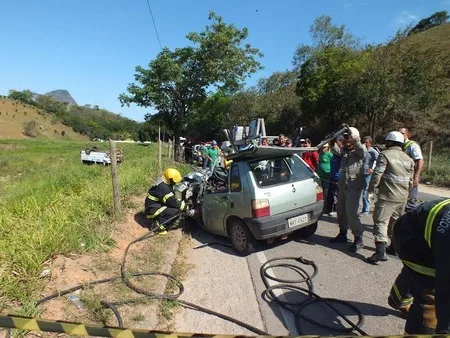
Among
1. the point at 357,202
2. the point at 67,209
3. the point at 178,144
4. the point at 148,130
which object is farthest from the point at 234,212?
the point at 148,130

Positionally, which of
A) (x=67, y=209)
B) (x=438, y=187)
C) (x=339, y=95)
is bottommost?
(x=438, y=187)

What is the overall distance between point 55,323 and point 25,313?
1996 millimetres

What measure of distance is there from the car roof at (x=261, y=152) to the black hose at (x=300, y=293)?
1631mm

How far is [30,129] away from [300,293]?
107652mm

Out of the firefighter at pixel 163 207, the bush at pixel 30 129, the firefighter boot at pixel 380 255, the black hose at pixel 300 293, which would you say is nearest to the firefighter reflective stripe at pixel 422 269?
the black hose at pixel 300 293

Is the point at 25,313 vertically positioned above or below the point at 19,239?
below

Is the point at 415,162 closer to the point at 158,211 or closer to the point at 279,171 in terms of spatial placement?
the point at 279,171

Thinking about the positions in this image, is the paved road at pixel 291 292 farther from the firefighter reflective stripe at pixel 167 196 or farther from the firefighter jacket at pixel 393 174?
the firefighter reflective stripe at pixel 167 196

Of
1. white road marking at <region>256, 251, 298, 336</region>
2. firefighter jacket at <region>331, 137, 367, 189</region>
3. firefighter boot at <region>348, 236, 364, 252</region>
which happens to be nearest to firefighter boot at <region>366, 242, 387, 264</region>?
firefighter boot at <region>348, 236, 364, 252</region>

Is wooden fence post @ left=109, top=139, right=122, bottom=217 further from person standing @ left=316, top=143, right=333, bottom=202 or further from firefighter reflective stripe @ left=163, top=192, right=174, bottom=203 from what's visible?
person standing @ left=316, top=143, right=333, bottom=202

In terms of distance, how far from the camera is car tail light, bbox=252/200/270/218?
5.20 m

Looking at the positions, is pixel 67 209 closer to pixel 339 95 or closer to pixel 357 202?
pixel 357 202

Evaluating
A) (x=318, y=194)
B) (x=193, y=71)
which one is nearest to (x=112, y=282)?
(x=318, y=194)

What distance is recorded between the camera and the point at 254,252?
5832 mm
